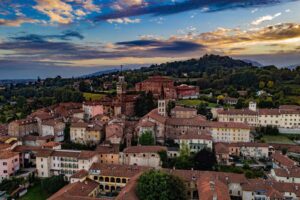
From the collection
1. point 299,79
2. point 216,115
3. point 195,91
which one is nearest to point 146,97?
point 216,115

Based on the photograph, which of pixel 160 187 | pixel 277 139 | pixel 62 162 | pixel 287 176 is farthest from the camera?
pixel 277 139

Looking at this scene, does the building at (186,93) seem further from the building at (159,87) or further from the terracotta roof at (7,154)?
the terracotta roof at (7,154)

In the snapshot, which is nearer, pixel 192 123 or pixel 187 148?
pixel 187 148

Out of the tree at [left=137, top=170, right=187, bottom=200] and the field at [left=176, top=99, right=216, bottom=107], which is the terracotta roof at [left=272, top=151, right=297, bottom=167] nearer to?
the tree at [left=137, top=170, right=187, bottom=200]

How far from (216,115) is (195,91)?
22952mm

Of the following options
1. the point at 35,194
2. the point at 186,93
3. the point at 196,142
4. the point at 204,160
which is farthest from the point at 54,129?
the point at 186,93

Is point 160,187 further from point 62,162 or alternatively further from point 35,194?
point 35,194

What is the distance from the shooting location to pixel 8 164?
40.1 m

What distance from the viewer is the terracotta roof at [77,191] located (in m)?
29.8

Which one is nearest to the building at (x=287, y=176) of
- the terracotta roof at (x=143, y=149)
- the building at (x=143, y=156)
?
the building at (x=143, y=156)

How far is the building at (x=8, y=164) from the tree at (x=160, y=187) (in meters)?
18.8

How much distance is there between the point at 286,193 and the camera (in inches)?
1251

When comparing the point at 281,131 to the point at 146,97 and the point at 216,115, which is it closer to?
the point at 216,115

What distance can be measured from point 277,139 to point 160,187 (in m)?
31.1
